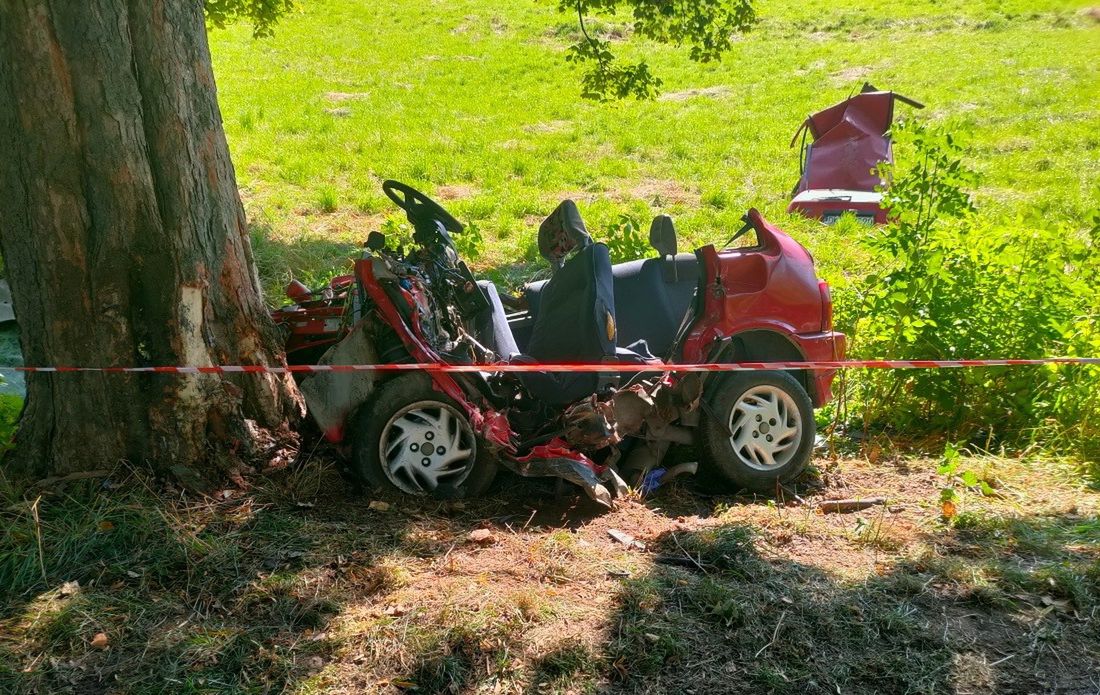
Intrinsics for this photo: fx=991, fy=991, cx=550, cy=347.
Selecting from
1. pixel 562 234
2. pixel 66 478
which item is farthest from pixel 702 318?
pixel 66 478

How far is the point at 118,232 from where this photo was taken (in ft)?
14.2

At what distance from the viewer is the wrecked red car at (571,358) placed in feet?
16.0

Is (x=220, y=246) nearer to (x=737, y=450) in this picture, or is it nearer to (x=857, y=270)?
(x=737, y=450)

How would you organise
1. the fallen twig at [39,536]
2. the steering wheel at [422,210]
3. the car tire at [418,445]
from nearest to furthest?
the fallen twig at [39,536] < the car tire at [418,445] < the steering wheel at [422,210]

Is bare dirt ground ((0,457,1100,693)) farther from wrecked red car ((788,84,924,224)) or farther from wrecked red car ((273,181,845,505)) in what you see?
wrecked red car ((788,84,924,224))

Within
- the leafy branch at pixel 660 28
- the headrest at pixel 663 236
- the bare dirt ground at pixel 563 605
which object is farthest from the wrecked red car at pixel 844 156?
the bare dirt ground at pixel 563 605

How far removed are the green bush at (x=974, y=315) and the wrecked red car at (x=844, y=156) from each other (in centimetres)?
559

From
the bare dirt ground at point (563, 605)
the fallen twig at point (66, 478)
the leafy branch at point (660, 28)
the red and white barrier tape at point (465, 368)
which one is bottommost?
the bare dirt ground at point (563, 605)

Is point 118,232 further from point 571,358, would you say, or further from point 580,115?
point 580,115

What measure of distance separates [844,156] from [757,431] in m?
8.15

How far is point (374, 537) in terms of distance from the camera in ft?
14.4

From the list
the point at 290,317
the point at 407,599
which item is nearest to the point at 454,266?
the point at 290,317

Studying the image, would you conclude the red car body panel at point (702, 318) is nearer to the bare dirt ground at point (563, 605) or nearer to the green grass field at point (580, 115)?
the bare dirt ground at point (563, 605)

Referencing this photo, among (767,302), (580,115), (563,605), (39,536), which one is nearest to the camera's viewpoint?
(563,605)
